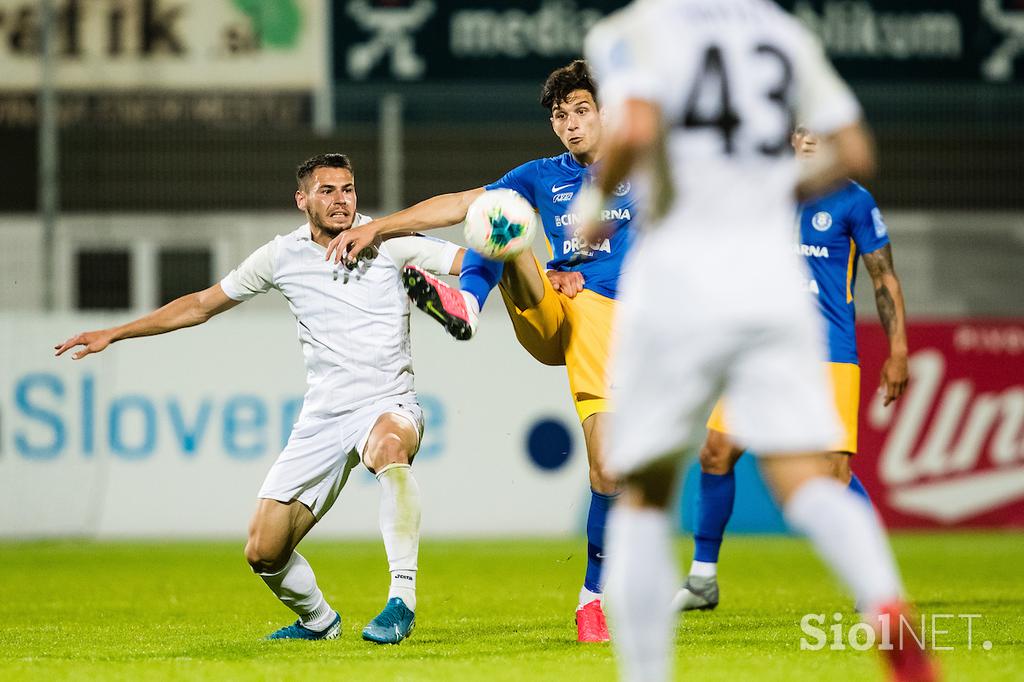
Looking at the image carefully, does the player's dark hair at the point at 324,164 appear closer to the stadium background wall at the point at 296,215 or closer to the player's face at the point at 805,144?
the player's face at the point at 805,144

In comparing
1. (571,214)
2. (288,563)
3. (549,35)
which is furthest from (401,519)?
(549,35)

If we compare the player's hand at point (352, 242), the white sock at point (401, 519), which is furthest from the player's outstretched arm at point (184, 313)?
the white sock at point (401, 519)

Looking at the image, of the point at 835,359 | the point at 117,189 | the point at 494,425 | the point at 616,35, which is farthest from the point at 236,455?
the point at 616,35

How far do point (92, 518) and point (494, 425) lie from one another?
3361 millimetres

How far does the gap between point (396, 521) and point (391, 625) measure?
0.41 m

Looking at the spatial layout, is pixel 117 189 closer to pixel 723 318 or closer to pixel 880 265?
pixel 880 265

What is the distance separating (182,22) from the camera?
1812cm

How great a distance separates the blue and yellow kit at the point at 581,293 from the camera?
246 inches

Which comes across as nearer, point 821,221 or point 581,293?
point 581,293

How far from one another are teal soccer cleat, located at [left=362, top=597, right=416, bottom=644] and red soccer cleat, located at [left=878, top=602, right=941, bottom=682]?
272 cm

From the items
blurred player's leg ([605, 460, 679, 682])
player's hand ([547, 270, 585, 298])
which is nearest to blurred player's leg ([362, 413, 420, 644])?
player's hand ([547, 270, 585, 298])

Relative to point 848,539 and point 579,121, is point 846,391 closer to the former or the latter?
point 579,121

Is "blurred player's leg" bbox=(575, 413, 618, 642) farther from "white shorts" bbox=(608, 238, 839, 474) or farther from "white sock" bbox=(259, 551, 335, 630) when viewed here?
"white shorts" bbox=(608, 238, 839, 474)

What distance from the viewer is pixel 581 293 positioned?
21.0ft
